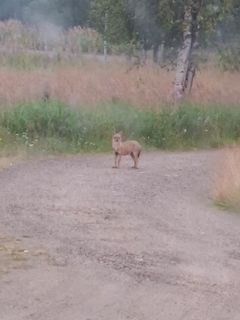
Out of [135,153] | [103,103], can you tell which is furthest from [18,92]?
[135,153]

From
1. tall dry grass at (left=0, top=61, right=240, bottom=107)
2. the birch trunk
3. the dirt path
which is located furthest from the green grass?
the dirt path

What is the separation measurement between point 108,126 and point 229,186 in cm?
540

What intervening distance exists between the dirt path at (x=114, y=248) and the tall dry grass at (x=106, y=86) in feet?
18.5

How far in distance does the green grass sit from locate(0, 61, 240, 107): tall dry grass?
0.98m

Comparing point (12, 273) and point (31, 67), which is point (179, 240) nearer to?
point (12, 273)

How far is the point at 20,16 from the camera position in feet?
136

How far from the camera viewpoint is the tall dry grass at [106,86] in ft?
59.9

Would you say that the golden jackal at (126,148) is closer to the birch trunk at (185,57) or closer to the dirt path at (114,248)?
the dirt path at (114,248)

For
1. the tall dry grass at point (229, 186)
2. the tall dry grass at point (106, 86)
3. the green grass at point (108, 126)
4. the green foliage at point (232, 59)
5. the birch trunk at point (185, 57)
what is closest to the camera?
the tall dry grass at point (229, 186)

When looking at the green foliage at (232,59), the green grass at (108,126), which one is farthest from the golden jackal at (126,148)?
the green foliage at (232,59)

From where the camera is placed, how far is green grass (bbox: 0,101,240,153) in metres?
15.6

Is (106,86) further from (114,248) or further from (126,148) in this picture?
(114,248)

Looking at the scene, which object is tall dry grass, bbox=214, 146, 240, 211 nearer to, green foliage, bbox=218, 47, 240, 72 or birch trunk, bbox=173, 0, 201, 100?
birch trunk, bbox=173, 0, 201, 100

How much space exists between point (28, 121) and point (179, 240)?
7611mm
